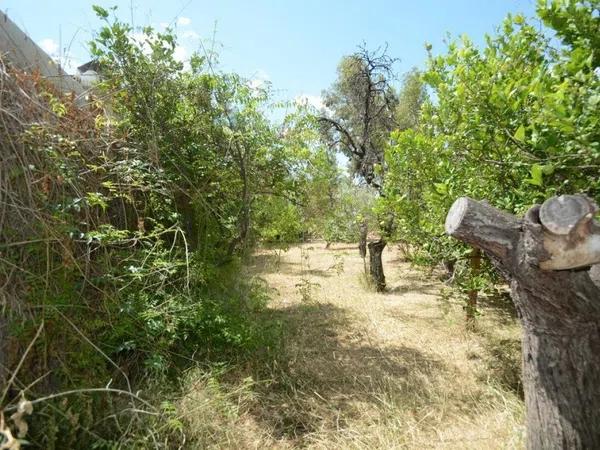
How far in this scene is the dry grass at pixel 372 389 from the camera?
2951 millimetres

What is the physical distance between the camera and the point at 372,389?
3797 mm

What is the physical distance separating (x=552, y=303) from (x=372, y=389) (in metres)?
2.49

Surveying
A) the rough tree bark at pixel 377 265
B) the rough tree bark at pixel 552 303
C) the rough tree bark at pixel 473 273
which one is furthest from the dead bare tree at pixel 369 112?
the rough tree bark at pixel 552 303

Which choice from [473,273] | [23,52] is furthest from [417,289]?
[23,52]

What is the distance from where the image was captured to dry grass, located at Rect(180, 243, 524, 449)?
9.68 ft

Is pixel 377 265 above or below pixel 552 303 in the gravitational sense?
below

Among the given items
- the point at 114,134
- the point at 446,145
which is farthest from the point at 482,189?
the point at 114,134

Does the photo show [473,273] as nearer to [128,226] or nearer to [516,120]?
[516,120]

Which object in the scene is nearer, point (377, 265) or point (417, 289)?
point (377, 265)

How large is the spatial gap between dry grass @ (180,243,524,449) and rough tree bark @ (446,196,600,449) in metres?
0.87

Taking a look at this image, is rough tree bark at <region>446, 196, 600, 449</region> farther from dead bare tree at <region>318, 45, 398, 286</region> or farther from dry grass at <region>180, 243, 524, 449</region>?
dead bare tree at <region>318, 45, 398, 286</region>

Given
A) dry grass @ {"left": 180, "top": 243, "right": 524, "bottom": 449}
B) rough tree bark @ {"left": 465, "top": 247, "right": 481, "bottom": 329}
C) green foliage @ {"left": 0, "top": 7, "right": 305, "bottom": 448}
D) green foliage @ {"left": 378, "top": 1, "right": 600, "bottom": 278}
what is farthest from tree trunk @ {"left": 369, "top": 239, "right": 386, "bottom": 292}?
green foliage @ {"left": 378, "top": 1, "right": 600, "bottom": 278}

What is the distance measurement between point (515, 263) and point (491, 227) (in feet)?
0.68

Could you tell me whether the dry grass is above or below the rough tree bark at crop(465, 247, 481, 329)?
below
